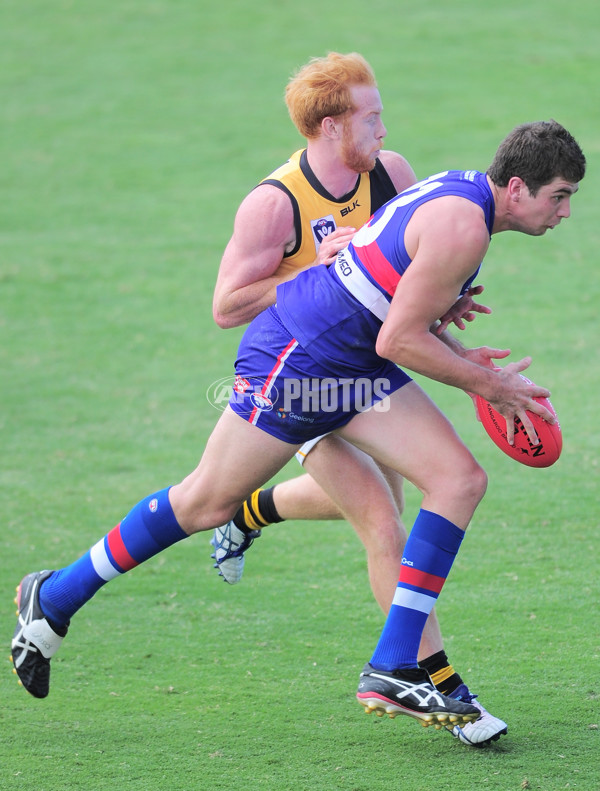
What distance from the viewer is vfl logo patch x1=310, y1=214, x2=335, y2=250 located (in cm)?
377

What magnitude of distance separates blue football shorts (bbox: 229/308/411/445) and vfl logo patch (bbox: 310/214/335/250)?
1.30 ft

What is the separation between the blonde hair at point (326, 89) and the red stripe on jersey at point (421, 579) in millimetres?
1593

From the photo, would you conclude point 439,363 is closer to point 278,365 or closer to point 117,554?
point 278,365

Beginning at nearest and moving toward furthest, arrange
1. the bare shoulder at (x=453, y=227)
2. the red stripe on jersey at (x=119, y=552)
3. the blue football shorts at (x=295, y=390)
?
the bare shoulder at (x=453, y=227) → the blue football shorts at (x=295, y=390) → the red stripe on jersey at (x=119, y=552)

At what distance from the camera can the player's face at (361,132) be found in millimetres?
3721

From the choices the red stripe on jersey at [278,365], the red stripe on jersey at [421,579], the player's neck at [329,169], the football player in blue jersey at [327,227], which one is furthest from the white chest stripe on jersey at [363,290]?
the red stripe on jersey at [421,579]

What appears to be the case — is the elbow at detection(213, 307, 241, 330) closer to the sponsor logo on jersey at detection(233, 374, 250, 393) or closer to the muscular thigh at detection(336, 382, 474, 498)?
the sponsor logo on jersey at detection(233, 374, 250, 393)

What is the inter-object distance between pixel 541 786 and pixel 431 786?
33cm

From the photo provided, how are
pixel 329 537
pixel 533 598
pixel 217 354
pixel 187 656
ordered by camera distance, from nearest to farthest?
pixel 187 656
pixel 533 598
pixel 329 537
pixel 217 354

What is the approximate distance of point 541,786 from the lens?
3.14m

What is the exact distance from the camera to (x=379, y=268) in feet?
10.9

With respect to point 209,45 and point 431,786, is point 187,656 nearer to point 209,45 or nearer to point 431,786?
point 431,786

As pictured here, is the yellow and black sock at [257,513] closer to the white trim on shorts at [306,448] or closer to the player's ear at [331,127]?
the white trim on shorts at [306,448]

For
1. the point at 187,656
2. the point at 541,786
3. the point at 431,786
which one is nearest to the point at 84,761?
the point at 187,656
